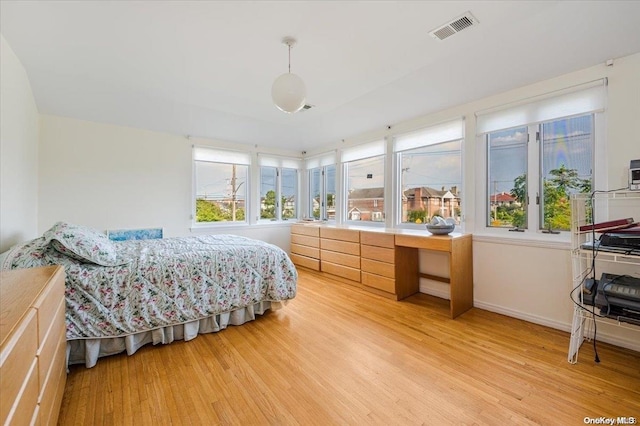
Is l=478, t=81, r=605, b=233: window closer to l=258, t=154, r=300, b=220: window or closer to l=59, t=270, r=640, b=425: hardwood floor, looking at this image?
l=59, t=270, r=640, b=425: hardwood floor

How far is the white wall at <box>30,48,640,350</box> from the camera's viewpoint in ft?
7.16

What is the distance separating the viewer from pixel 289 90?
209 centimetres

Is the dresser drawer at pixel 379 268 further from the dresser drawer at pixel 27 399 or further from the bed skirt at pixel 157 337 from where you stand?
the dresser drawer at pixel 27 399

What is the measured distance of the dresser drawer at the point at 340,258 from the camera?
3767 millimetres

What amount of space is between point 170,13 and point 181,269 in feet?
6.57

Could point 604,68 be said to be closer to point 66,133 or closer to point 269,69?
point 269,69

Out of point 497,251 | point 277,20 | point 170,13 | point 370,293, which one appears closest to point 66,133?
point 170,13

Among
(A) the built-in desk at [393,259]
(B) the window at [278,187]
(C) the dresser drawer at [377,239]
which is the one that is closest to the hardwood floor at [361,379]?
(A) the built-in desk at [393,259]

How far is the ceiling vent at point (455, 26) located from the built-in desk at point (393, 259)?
6.19 feet

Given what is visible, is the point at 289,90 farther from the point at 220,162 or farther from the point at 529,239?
the point at 220,162

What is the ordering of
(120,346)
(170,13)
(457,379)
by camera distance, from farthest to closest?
(120,346) < (170,13) < (457,379)

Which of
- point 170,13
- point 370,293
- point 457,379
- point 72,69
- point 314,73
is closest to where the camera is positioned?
point 457,379

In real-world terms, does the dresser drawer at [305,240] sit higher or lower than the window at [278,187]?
lower

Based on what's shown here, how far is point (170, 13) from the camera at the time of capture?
1922 millimetres
